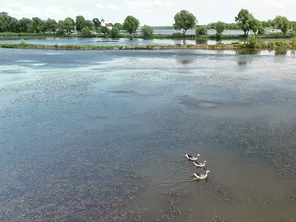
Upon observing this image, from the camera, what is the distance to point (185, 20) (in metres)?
135

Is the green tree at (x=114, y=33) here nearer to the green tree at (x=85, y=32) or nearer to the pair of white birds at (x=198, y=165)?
the green tree at (x=85, y=32)

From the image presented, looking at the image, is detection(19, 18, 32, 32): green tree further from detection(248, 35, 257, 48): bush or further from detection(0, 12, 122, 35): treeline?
detection(248, 35, 257, 48): bush

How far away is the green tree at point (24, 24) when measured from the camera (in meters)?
167

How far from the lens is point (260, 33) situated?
121438 millimetres

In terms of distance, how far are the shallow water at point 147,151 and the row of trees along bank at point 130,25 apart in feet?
277

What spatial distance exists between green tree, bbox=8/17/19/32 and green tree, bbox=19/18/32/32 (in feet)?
6.51

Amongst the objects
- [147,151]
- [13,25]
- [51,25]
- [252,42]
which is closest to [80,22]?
[51,25]

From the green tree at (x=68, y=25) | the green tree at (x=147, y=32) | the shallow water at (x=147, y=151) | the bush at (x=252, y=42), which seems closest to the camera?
the shallow water at (x=147, y=151)

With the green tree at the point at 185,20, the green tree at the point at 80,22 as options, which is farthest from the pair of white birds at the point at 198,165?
the green tree at the point at 80,22

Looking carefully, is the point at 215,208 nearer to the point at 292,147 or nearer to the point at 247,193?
the point at 247,193

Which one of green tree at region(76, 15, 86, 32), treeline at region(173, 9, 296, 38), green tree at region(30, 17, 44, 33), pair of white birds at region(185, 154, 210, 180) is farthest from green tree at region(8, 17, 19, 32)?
pair of white birds at region(185, 154, 210, 180)

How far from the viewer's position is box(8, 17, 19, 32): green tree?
541 ft

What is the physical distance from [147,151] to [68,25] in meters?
161

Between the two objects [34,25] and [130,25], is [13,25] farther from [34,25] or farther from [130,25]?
[130,25]
